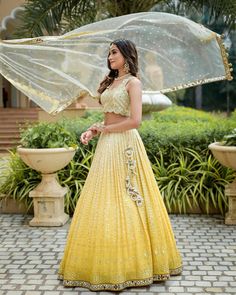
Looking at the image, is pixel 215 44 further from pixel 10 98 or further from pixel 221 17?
pixel 10 98

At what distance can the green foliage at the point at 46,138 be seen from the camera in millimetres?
5473

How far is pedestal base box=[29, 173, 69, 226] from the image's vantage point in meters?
5.45

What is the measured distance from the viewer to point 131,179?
141 inches

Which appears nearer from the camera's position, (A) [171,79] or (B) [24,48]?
(B) [24,48]

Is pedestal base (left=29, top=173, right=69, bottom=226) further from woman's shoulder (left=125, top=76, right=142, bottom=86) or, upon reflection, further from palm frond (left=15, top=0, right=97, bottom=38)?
palm frond (left=15, top=0, right=97, bottom=38)

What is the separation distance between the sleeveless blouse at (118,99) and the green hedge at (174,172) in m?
2.42

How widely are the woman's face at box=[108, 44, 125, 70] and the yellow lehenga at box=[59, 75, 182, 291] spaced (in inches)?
6.0

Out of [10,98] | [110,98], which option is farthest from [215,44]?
[10,98]

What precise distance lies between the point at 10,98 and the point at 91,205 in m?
17.4

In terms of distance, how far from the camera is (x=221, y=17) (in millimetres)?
9320

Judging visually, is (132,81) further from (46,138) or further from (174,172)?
(174,172)

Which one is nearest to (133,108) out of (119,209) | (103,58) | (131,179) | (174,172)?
(131,179)

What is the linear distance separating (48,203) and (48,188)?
17 cm

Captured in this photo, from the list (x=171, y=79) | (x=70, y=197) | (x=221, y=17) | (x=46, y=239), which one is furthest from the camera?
(x=221, y=17)
